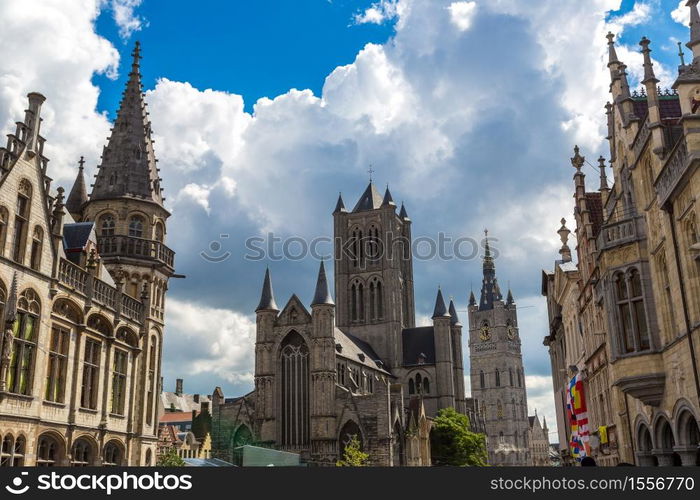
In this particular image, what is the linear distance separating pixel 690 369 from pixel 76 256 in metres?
21.5

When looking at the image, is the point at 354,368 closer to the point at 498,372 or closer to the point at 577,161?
the point at 577,161

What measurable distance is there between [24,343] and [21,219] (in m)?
3.88

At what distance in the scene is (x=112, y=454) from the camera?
91.3 ft

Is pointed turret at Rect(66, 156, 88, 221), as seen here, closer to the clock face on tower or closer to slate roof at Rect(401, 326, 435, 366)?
slate roof at Rect(401, 326, 435, 366)

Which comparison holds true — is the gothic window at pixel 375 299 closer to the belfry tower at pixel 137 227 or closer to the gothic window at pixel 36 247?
the belfry tower at pixel 137 227

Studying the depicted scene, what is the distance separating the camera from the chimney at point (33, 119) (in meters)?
22.8

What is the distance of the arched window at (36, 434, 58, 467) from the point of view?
22.5m

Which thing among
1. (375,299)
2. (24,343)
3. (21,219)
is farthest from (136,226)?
(375,299)

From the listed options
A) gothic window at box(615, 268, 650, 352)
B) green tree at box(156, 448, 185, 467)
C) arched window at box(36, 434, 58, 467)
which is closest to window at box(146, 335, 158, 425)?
arched window at box(36, 434, 58, 467)

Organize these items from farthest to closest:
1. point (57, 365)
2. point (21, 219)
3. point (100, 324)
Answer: point (100, 324) < point (57, 365) < point (21, 219)

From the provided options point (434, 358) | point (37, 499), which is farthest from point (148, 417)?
point (434, 358)

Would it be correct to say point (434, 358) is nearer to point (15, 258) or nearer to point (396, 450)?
point (396, 450)

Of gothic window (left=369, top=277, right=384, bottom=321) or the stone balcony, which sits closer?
the stone balcony

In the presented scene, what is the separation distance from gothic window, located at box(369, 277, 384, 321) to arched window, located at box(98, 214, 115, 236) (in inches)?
2618
